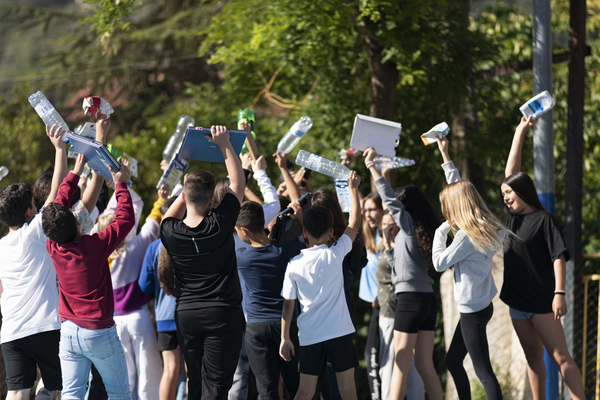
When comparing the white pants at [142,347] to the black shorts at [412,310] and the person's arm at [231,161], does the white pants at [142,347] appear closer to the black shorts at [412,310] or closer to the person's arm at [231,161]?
the person's arm at [231,161]

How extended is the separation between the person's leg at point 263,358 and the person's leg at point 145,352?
1.13 metres

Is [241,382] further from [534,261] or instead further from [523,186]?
[523,186]

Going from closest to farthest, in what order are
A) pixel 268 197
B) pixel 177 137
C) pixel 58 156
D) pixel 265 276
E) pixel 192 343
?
pixel 192 343, pixel 58 156, pixel 265 276, pixel 268 197, pixel 177 137

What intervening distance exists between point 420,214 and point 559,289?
107cm

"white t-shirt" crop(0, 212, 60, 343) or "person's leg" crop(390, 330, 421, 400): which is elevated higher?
"white t-shirt" crop(0, 212, 60, 343)

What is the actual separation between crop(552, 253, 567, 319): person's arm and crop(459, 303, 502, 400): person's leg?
458mm

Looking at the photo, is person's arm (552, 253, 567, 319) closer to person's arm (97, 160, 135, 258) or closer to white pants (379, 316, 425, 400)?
white pants (379, 316, 425, 400)

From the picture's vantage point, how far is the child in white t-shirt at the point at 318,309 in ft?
11.6

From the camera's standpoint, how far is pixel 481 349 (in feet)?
12.3

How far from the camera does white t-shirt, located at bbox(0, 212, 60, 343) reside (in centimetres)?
367

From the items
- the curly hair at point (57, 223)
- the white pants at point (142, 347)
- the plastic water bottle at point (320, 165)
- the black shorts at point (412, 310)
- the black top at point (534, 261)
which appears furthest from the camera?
the white pants at point (142, 347)

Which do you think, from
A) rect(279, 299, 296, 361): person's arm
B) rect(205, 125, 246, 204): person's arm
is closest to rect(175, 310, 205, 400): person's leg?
rect(279, 299, 296, 361): person's arm

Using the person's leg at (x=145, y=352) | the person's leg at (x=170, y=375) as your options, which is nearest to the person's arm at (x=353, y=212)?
the person's leg at (x=170, y=375)

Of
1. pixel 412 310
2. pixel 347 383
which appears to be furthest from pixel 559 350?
pixel 347 383
